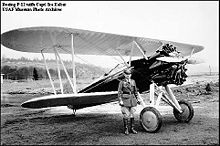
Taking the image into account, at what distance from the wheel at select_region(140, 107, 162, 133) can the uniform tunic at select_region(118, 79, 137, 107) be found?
372mm

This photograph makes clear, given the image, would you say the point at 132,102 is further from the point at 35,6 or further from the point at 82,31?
the point at 35,6

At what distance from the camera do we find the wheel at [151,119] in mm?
5605

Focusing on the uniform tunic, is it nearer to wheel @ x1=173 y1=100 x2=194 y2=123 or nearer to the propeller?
the propeller

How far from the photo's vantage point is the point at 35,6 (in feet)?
21.4

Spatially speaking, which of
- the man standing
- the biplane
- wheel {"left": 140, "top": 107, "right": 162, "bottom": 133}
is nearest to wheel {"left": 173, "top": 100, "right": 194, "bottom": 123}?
the biplane

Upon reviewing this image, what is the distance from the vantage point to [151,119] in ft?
18.8

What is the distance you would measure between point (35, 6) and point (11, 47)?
A: 5.07ft

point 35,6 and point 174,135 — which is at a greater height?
point 35,6

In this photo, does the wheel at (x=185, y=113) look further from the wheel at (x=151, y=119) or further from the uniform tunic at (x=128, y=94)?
the uniform tunic at (x=128, y=94)

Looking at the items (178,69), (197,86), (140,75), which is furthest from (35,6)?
(197,86)

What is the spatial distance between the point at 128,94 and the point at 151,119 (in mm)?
784

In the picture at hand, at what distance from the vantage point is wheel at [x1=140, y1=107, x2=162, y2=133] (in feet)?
18.4

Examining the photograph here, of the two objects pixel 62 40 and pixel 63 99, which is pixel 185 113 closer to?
pixel 63 99

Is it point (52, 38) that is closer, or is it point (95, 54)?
point (52, 38)
